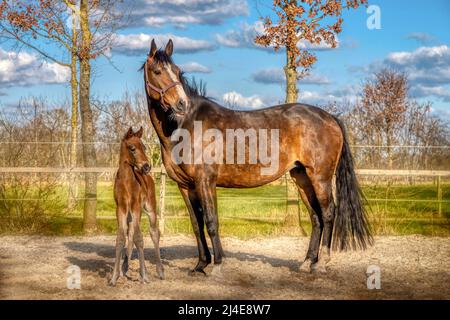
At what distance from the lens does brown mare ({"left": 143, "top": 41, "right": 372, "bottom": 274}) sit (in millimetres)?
6305

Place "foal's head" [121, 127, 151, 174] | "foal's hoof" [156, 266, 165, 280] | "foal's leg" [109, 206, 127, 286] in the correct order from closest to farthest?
"foal's head" [121, 127, 151, 174] < "foal's leg" [109, 206, 127, 286] < "foal's hoof" [156, 266, 165, 280]

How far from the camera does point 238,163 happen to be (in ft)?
22.1

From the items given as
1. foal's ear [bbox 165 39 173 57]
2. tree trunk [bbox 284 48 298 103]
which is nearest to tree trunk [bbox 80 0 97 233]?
tree trunk [bbox 284 48 298 103]

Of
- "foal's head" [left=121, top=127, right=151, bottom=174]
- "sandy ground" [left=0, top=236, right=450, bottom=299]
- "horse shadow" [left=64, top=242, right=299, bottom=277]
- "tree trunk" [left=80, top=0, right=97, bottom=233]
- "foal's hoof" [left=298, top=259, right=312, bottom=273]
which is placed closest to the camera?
"sandy ground" [left=0, top=236, right=450, bottom=299]

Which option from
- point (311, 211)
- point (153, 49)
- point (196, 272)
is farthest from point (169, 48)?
point (311, 211)

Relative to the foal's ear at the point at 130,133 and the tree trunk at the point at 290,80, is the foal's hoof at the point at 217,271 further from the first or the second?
the tree trunk at the point at 290,80

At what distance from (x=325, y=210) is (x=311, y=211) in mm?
378

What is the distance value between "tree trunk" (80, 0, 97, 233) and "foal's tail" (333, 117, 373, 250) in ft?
19.2

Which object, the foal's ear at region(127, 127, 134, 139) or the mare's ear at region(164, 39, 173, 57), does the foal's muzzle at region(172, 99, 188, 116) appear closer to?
the foal's ear at region(127, 127, 134, 139)

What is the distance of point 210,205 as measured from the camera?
20.9ft

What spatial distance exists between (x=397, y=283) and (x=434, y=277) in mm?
632

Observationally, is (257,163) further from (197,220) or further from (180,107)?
(180,107)
